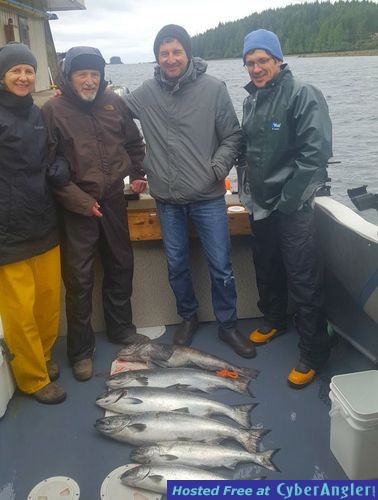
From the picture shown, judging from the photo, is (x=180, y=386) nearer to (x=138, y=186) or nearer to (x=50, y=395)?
(x=50, y=395)

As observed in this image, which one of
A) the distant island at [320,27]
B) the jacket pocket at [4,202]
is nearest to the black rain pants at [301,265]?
the jacket pocket at [4,202]

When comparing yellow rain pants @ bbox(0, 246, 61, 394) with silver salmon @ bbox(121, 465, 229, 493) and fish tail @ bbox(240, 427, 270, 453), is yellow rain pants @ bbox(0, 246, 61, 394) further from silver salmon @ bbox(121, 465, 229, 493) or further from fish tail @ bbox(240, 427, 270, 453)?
fish tail @ bbox(240, 427, 270, 453)

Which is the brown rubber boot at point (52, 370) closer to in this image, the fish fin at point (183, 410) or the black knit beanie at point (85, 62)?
the fish fin at point (183, 410)

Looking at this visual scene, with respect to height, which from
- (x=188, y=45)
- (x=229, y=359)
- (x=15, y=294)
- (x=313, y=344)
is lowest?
(x=229, y=359)

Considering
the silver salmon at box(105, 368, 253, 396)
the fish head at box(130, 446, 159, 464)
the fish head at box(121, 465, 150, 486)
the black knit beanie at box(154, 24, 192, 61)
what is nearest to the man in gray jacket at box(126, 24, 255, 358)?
the black knit beanie at box(154, 24, 192, 61)

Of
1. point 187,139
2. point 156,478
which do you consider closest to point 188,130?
point 187,139

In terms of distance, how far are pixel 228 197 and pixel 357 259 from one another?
1481 millimetres

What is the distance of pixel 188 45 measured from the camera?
3.03 metres

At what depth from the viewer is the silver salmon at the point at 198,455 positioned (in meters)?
2.36

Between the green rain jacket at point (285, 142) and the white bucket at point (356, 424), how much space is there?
98cm

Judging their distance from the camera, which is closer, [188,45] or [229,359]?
[188,45]

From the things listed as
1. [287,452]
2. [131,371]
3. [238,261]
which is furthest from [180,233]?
[287,452]

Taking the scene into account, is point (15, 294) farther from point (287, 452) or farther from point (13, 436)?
point (287, 452)

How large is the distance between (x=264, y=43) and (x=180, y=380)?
2039 millimetres
